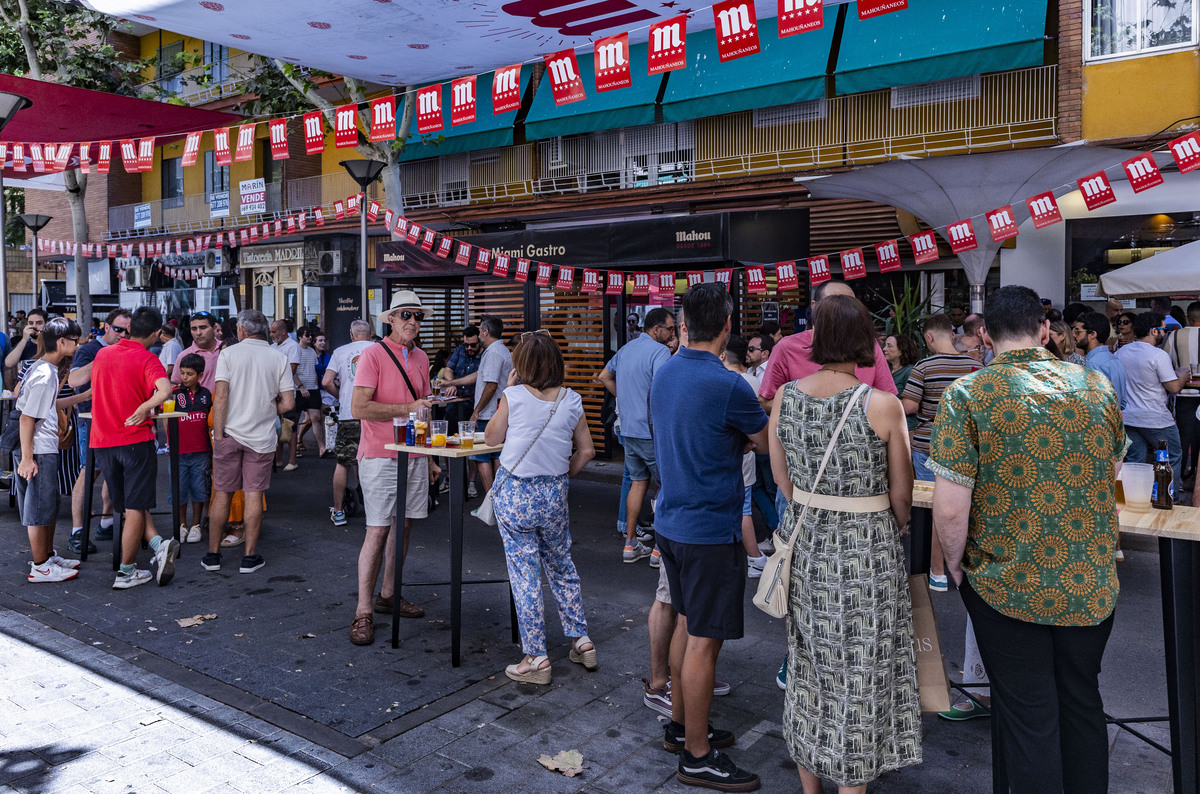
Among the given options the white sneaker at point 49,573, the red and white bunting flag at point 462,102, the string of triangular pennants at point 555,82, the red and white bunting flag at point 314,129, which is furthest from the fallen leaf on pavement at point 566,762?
the red and white bunting flag at point 314,129

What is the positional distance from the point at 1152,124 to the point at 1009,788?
36.5ft

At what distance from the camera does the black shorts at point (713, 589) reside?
351 centimetres

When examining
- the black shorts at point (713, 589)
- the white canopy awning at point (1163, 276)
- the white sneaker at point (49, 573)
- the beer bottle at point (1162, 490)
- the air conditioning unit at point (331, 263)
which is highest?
the air conditioning unit at point (331, 263)

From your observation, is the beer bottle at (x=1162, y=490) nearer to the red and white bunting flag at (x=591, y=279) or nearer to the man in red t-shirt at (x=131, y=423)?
the man in red t-shirt at (x=131, y=423)

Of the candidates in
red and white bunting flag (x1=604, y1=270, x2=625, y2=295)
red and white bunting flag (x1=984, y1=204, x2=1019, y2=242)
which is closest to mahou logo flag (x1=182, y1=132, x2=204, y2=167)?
red and white bunting flag (x1=604, y1=270, x2=625, y2=295)

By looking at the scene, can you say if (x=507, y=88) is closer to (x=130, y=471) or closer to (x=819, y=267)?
(x=819, y=267)

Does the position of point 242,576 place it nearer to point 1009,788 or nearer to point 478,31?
point 1009,788

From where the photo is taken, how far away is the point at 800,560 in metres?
3.14

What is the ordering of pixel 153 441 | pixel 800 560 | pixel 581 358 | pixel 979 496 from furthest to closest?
1. pixel 581 358
2. pixel 153 441
3. pixel 800 560
4. pixel 979 496

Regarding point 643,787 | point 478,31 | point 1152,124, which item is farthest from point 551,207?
point 643,787

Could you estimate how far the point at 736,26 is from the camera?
7.23m

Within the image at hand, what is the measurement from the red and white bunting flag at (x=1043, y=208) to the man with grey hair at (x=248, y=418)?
703 centimetres

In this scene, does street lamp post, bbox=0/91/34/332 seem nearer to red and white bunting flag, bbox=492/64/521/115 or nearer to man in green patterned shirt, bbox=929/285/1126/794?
red and white bunting flag, bbox=492/64/521/115

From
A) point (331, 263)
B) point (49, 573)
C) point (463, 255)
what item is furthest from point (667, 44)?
point (331, 263)
